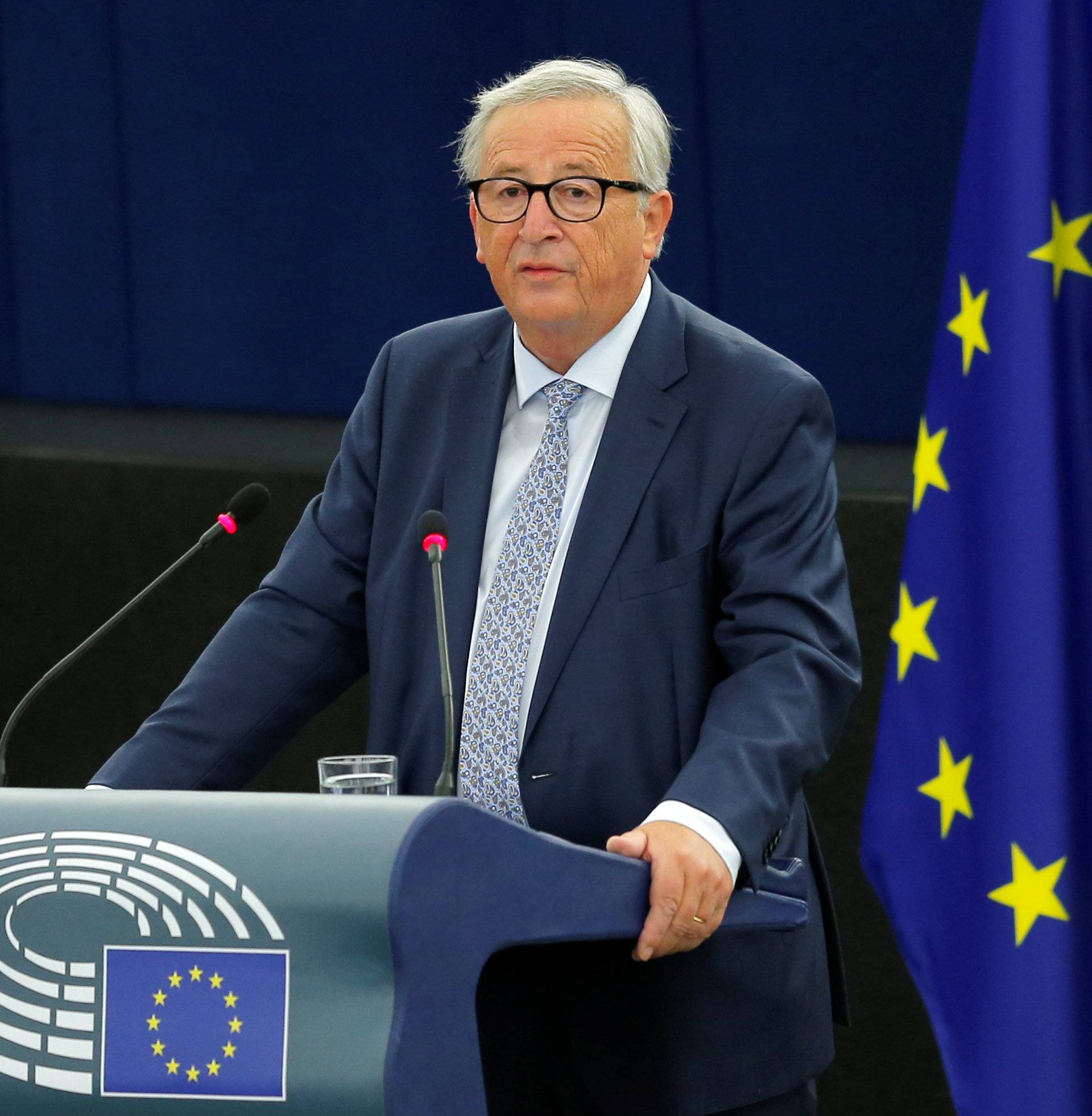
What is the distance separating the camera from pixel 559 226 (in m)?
1.69

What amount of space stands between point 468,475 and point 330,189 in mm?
1704

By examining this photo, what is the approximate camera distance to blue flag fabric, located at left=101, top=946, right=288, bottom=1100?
116 centimetres

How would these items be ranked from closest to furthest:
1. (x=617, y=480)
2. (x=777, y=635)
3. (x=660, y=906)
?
1. (x=660, y=906)
2. (x=777, y=635)
3. (x=617, y=480)

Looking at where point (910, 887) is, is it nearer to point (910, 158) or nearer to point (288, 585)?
point (288, 585)

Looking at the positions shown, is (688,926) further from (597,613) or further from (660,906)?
(597,613)

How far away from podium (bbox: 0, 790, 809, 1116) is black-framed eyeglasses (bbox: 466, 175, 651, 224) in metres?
0.74

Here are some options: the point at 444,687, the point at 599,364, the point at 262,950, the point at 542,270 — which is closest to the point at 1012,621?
the point at 599,364

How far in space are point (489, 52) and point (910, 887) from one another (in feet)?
6.09

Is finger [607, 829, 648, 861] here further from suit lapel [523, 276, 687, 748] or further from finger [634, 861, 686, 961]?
suit lapel [523, 276, 687, 748]

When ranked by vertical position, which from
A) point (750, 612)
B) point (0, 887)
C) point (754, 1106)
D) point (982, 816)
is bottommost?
point (754, 1106)

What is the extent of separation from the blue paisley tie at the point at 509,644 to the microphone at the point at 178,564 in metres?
0.29

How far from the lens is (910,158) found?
109 inches

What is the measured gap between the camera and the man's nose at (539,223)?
5.52 ft

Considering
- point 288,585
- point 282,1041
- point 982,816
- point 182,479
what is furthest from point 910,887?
point 182,479
